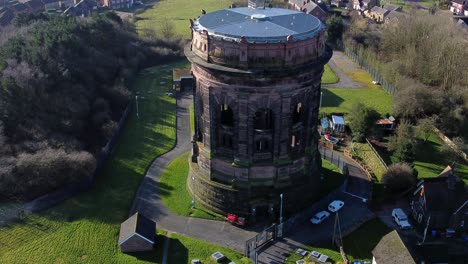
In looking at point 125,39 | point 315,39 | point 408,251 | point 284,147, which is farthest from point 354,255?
point 125,39

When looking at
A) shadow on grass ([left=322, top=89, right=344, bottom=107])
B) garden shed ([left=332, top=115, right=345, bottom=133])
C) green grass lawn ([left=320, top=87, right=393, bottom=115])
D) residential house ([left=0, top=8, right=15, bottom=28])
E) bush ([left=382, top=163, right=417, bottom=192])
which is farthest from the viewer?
residential house ([left=0, top=8, right=15, bottom=28])

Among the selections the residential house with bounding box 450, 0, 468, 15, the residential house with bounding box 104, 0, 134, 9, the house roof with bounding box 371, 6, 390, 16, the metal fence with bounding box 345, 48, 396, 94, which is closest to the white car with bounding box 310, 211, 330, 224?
the metal fence with bounding box 345, 48, 396, 94

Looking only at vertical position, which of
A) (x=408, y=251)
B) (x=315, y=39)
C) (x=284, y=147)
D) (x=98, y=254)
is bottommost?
(x=98, y=254)

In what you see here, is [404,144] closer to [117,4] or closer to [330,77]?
[330,77]

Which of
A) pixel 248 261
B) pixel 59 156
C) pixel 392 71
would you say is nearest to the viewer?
pixel 248 261

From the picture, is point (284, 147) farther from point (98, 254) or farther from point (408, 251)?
point (98, 254)

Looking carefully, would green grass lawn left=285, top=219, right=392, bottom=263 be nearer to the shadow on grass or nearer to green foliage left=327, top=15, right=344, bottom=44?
the shadow on grass
